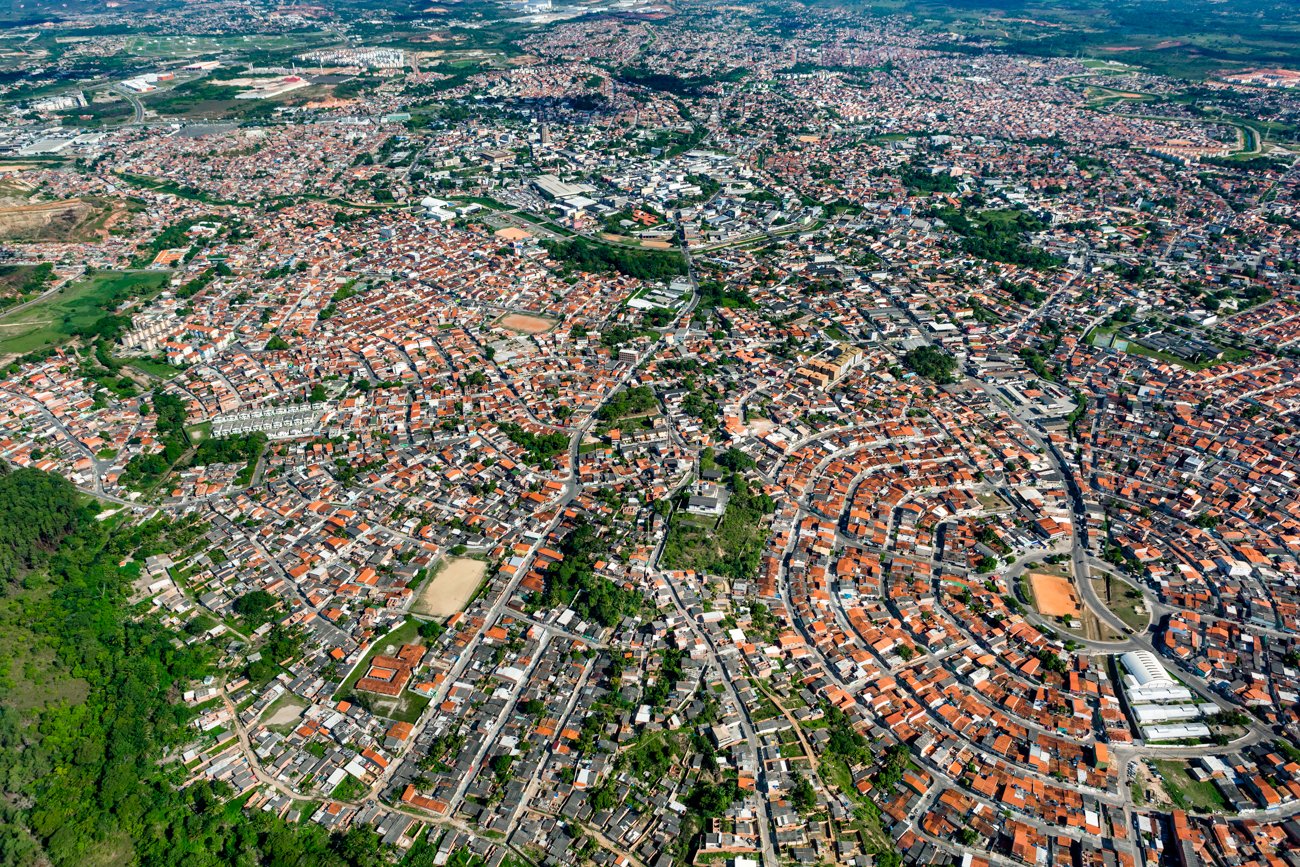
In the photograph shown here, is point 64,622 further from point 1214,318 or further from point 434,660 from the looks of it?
point 1214,318

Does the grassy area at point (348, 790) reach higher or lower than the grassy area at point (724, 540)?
lower

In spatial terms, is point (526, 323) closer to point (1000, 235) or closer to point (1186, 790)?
point (1000, 235)

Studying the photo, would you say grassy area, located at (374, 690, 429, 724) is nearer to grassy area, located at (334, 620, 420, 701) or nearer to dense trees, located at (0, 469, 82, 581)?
grassy area, located at (334, 620, 420, 701)

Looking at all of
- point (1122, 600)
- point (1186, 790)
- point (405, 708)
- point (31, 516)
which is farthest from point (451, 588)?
point (1122, 600)

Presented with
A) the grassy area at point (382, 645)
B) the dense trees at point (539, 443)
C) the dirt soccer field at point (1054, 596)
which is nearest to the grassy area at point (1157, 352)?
the dirt soccer field at point (1054, 596)

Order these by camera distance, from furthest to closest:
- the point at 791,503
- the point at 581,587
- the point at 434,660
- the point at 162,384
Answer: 1. the point at 162,384
2. the point at 791,503
3. the point at 581,587
4. the point at 434,660

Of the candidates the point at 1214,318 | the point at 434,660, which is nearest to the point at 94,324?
the point at 434,660

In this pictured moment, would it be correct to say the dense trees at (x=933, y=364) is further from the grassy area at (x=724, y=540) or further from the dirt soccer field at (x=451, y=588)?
the dirt soccer field at (x=451, y=588)
